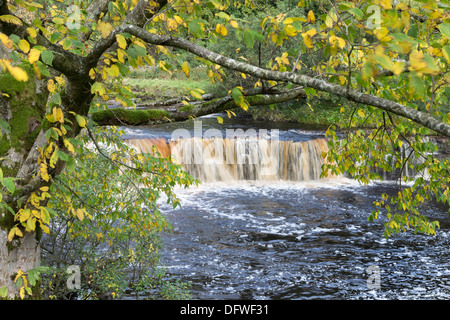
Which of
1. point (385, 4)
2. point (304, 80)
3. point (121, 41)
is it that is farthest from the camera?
point (121, 41)

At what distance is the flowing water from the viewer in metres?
8.51

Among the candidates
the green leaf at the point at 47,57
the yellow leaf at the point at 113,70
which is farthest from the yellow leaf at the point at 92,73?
the green leaf at the point at 47,57

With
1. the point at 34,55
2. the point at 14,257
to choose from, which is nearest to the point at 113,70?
the point at 34,55

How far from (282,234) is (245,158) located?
6.29 meters

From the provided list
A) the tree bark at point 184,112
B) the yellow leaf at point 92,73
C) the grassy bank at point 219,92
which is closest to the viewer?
the yellow leaf at point 92,73

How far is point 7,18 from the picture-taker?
253 centimetres

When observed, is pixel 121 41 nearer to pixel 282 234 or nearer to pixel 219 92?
pixel 282 234

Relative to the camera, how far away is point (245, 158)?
1700 cm

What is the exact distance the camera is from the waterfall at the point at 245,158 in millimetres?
16344

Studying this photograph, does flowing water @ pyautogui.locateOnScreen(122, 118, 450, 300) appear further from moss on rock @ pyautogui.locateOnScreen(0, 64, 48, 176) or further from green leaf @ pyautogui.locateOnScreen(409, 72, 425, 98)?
green leaf @ pyautogui.locateOnScreen(409, 72, 425, 98)

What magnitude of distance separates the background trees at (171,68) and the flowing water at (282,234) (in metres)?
3.98

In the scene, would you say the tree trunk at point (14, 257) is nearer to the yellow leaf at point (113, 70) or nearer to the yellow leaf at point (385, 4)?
the yellow leaf at point (113, 70)
